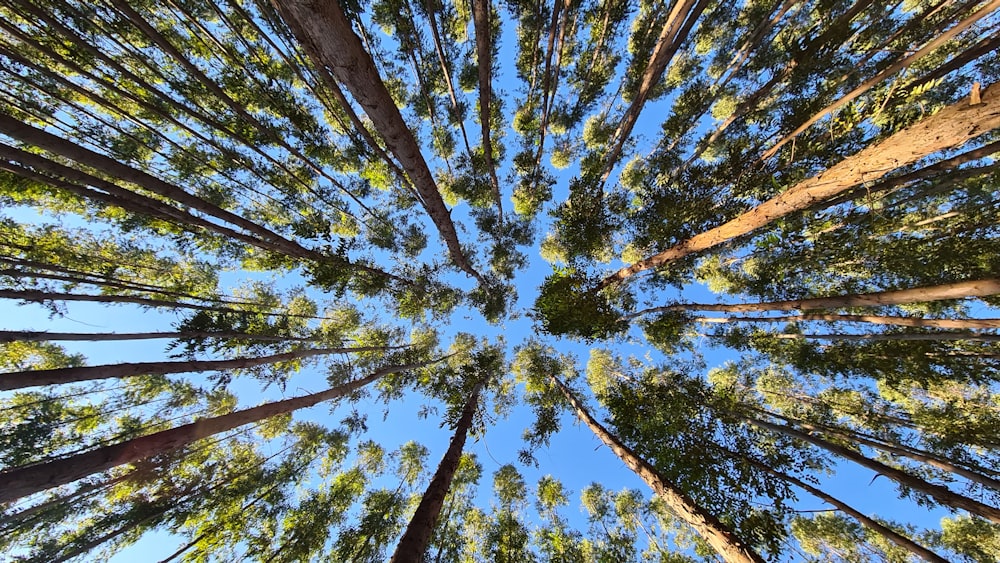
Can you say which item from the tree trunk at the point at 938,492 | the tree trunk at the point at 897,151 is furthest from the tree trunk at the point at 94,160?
the tree trunk at the point at 938,492

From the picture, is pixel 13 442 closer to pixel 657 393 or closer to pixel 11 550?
pixel 11 550

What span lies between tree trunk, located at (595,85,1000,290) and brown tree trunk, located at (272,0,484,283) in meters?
5.75

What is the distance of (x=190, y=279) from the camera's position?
12148mm

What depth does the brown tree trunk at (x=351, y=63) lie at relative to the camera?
3151 mm

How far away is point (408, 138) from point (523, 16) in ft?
37.0

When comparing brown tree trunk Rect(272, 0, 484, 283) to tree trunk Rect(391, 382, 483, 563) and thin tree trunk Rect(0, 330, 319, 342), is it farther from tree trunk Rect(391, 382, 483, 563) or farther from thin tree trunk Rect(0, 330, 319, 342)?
thin tree trunk Rect(0, 330, 319, 342)

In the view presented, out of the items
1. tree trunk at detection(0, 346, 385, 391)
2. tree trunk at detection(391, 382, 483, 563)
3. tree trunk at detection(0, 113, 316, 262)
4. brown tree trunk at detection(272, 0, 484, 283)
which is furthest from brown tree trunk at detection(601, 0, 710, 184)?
tree trunk at detection(0, 346, 385, 391)

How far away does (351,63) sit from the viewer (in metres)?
3.62

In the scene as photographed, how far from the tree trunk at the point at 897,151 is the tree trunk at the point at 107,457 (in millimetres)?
8994

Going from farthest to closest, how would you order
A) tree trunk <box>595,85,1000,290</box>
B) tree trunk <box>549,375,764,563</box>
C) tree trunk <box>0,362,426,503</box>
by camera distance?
tree trunk <box>549,375,764,563</box> < tree trunk <box>0,362,426,503</box> < tree trunk <box>595,85,1000,290</box>

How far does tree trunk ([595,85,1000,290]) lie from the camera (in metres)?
2.84

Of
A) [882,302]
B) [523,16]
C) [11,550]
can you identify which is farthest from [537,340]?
[11,550]

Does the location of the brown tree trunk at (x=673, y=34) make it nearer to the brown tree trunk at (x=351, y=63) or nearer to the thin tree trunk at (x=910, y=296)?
the thin tree trunk at (x=910, y=296)

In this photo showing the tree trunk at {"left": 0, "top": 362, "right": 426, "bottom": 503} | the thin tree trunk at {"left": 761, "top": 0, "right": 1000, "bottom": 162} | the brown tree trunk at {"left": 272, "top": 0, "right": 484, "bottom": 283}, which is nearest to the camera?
the tree trunk at {"left": 0, "top": 362, "right": 426, "bottom": 503}
